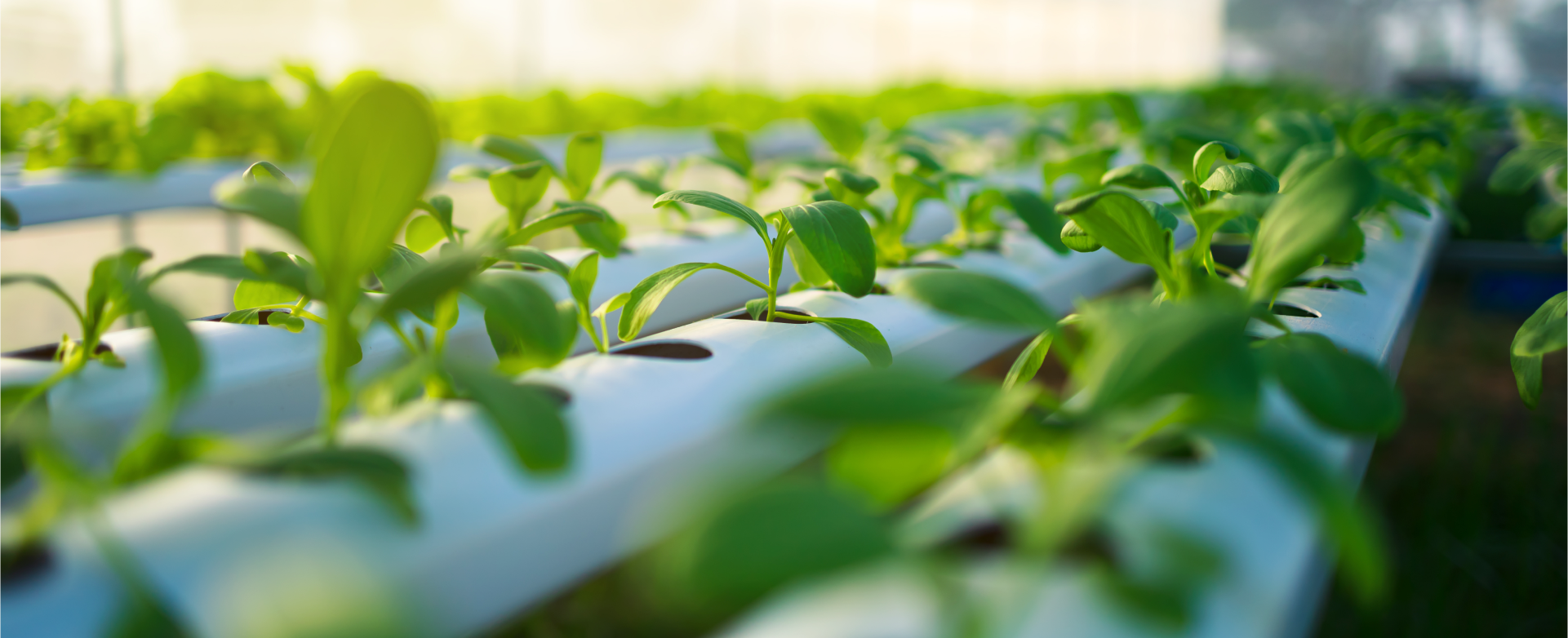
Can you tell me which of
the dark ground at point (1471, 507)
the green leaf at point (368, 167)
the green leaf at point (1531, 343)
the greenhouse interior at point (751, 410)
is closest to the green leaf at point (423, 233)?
the greenhouse interior at point (751, 410)

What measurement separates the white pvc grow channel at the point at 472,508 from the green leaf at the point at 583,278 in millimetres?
79

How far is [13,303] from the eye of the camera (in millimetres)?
1139

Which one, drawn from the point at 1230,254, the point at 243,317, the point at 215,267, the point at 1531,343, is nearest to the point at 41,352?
the point at 243,317

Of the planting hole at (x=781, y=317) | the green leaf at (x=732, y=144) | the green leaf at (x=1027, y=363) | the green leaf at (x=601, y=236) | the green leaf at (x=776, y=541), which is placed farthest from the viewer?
the green leaf at (x=732, y=144)

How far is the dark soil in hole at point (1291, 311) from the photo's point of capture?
53 centimetres

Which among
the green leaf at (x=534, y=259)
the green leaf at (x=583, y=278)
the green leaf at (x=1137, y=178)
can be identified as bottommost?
the green leaf at (x=583, y=278)

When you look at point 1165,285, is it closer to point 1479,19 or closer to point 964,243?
point 964,243

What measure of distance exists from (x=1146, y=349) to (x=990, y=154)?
4.60 feet

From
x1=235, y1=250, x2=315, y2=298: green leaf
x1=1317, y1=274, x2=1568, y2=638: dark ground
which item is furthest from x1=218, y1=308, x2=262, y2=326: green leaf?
x1=1317, y1=274, x2=1568, y2=638: dark ground

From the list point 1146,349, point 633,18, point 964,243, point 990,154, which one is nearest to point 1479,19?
point 633,18

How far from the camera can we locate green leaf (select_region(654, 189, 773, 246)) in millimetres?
516

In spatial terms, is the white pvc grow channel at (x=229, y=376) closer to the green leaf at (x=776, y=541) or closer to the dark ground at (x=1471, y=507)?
the green leaf at (x=776, y=541)

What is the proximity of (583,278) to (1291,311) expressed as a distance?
0.42m

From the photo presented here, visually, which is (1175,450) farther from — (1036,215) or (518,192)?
(518,192)
